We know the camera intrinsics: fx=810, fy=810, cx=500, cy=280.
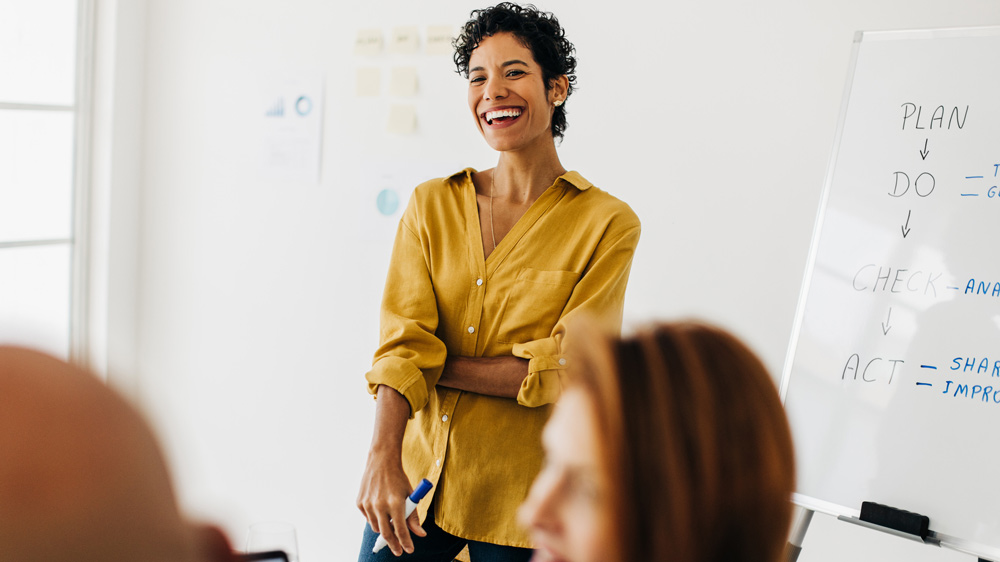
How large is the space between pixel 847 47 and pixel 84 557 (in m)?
2.12

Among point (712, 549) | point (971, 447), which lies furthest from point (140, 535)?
point (971, 447)

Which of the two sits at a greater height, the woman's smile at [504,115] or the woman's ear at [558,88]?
the woman's ear at [558,88]

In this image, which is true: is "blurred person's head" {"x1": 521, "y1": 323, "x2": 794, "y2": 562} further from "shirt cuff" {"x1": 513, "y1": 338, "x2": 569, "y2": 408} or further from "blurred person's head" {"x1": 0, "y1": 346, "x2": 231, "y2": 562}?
"shirt cuff" {"x1": 513, "y1": 338, "x2": 569, "y2": 408}

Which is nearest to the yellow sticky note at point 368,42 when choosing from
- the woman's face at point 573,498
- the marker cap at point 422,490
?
the marker cap at point 422,490

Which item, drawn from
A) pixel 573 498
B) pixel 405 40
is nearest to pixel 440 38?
pixel 405 40

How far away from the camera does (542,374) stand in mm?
1482

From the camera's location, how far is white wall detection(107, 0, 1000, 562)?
2.11 meters

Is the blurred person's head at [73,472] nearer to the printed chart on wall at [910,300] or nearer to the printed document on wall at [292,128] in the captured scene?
the printed chart on wall at [910,300]

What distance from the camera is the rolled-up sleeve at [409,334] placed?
4.96 ft

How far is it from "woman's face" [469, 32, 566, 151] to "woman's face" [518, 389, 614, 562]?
97cm

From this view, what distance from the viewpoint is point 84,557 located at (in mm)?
320

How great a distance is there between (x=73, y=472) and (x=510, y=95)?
55.0 inches

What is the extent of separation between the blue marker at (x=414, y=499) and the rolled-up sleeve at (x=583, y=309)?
0.79 ft

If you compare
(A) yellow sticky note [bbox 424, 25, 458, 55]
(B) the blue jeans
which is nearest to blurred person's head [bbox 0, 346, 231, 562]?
(B) the blue jeans
